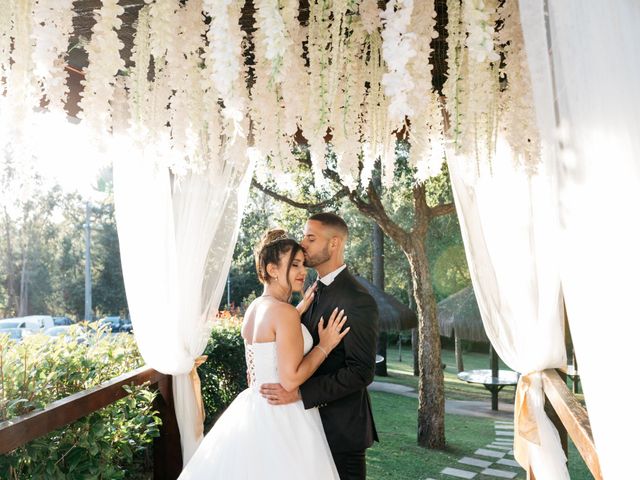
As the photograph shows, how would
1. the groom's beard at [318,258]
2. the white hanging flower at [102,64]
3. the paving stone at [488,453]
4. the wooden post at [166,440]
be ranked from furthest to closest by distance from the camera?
the paving stone at [488,453] < the wooden post at [166,440] < the groom's beard at [318,258] < the white hanging flower at [102,64]

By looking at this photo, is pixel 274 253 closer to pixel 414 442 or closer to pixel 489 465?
pixel 489 465

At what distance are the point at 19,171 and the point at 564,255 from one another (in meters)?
1.65

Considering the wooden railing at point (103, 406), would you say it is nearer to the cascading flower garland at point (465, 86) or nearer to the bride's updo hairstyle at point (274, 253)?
the bride's updo hairstyle at point (274, 253)

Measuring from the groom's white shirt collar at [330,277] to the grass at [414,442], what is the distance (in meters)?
2.78

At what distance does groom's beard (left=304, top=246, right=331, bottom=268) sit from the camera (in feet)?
9.56

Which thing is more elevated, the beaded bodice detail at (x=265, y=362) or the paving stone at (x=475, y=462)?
the beaded bodice detail at (x=265, y=362)

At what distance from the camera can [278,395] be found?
253 centimetres

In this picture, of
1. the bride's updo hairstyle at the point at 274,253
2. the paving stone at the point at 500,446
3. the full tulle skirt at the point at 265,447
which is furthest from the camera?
the paving stone at the point at 500,446

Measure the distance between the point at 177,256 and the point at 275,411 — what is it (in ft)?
3.98

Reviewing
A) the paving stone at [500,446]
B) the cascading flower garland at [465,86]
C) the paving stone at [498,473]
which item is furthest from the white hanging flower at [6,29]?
the paving stone at [500,446]

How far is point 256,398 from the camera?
261 centimetres

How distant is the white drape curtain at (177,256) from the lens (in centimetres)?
322

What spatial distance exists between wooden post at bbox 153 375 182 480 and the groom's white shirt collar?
4.21 ft

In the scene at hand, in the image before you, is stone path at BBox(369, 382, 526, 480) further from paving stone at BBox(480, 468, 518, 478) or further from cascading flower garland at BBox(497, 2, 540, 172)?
cascading flower garland at BBox(497, 2, 540, 172)
